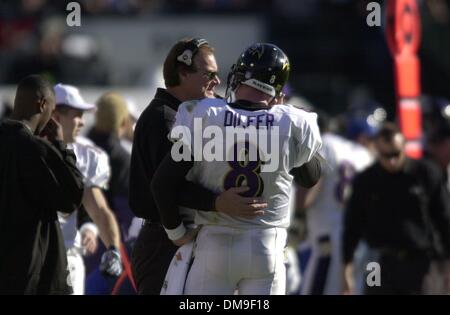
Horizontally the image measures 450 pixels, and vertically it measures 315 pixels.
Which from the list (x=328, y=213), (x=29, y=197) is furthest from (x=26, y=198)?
(x=328, y=213)

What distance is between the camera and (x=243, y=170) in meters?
5.34

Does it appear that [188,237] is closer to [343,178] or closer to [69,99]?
[69,99]

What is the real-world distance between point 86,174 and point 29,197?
117 cm

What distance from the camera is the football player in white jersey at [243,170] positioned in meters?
5.31

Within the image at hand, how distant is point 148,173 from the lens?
596cm

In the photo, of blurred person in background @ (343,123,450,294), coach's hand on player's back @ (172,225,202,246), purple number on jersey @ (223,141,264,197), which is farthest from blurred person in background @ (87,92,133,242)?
purple number on jersey @ (223,141,264,197)

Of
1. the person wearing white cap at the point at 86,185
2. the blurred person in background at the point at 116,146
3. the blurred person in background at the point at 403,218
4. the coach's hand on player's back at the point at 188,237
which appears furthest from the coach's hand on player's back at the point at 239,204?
the blurred person in background at the point at 403,218

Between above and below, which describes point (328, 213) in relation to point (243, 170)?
below

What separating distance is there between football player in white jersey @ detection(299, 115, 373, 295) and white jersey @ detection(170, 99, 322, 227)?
439 cm

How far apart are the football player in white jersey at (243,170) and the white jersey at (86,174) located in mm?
1699

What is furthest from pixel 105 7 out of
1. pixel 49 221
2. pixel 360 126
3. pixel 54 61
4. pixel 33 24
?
pixel 49 221

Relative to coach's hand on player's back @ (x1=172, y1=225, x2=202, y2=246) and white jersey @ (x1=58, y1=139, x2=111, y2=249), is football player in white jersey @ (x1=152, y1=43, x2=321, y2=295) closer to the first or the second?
coach's hand on player's back @ (x1=172, y1=225, x2=202, y2=246)
